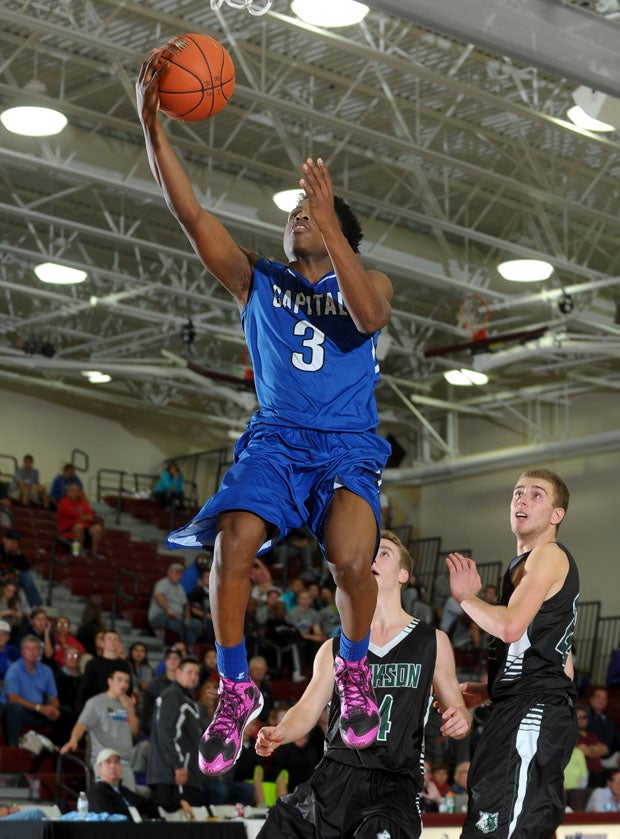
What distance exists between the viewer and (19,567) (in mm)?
17812

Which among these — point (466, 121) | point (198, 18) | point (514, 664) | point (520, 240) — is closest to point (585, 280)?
point (520, 240)

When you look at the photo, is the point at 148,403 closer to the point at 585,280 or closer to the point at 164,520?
the point at 164,520

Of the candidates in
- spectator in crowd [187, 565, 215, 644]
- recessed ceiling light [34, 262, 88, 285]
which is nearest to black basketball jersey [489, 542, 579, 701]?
spectator in crowd [187, 565, 215, 644]

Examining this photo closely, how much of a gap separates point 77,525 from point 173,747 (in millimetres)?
10366

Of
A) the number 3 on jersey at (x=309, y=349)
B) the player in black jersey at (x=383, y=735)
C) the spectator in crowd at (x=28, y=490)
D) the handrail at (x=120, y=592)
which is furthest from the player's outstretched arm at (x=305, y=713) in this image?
the spectator in crowd at (x=28, y=490)

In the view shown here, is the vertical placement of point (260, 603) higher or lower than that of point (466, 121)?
lower

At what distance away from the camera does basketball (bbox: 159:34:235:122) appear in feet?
13.3

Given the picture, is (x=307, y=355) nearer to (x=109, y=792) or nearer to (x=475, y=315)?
(x=109, y=792)

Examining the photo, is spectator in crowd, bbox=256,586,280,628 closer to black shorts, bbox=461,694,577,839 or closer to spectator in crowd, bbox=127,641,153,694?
spectator in crowd, bbox=127,641,153,694

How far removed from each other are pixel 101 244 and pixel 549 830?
17.3 m

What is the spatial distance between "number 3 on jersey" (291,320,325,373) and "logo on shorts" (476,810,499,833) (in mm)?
1789

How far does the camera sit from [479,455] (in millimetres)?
26062

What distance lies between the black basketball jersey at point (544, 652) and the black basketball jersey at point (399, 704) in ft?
1.10

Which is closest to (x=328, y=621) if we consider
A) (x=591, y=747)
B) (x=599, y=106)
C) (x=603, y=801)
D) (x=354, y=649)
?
(x=591, y=747)
